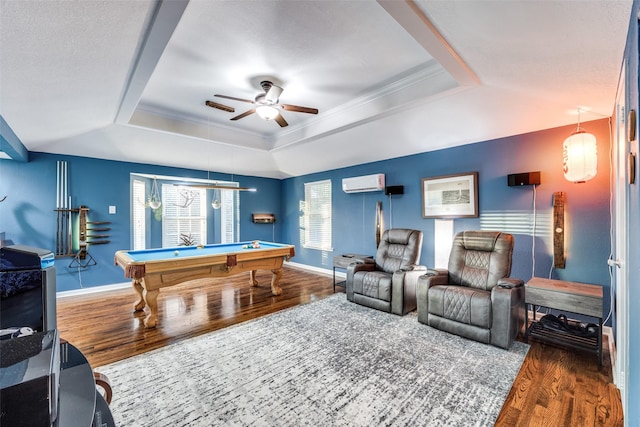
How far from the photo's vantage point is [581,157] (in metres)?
2.71

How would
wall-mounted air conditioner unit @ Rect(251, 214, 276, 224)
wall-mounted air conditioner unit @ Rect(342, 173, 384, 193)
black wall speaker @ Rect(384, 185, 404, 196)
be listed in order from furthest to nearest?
wall-mounted air conditioner unit @ Rect(251, 214, 276, 224) < wall-mounted air conditioner unit @ Rect(342, 173, 384, 193) < black wall speaker @ Rect(384, 185, 404, 196)

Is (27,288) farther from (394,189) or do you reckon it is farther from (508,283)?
(394,189)

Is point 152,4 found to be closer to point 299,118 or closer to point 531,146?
point 299,118

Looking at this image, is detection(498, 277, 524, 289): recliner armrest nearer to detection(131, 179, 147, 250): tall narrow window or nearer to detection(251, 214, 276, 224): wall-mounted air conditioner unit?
detection(251, 214, 276, 224): wall-mounted air conditioner unit

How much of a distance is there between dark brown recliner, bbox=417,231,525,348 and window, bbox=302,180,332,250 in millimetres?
3167

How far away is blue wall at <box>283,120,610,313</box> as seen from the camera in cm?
307

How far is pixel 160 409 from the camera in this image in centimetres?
188

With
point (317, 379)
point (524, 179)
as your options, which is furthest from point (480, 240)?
point (317, 379)

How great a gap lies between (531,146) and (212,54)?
387 cm

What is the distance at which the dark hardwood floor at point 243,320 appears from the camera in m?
1.87

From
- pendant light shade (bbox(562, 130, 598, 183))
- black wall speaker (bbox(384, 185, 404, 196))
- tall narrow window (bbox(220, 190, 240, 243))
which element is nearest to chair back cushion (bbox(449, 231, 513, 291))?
pendant light shade (bbox(562, 130, 598, 183))

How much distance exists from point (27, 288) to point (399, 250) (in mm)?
3819

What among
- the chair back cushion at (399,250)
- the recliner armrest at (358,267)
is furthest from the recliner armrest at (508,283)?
the recliner armrest at (358,267)

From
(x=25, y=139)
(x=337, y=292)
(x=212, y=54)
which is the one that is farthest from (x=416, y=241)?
(x=25, y=139)
